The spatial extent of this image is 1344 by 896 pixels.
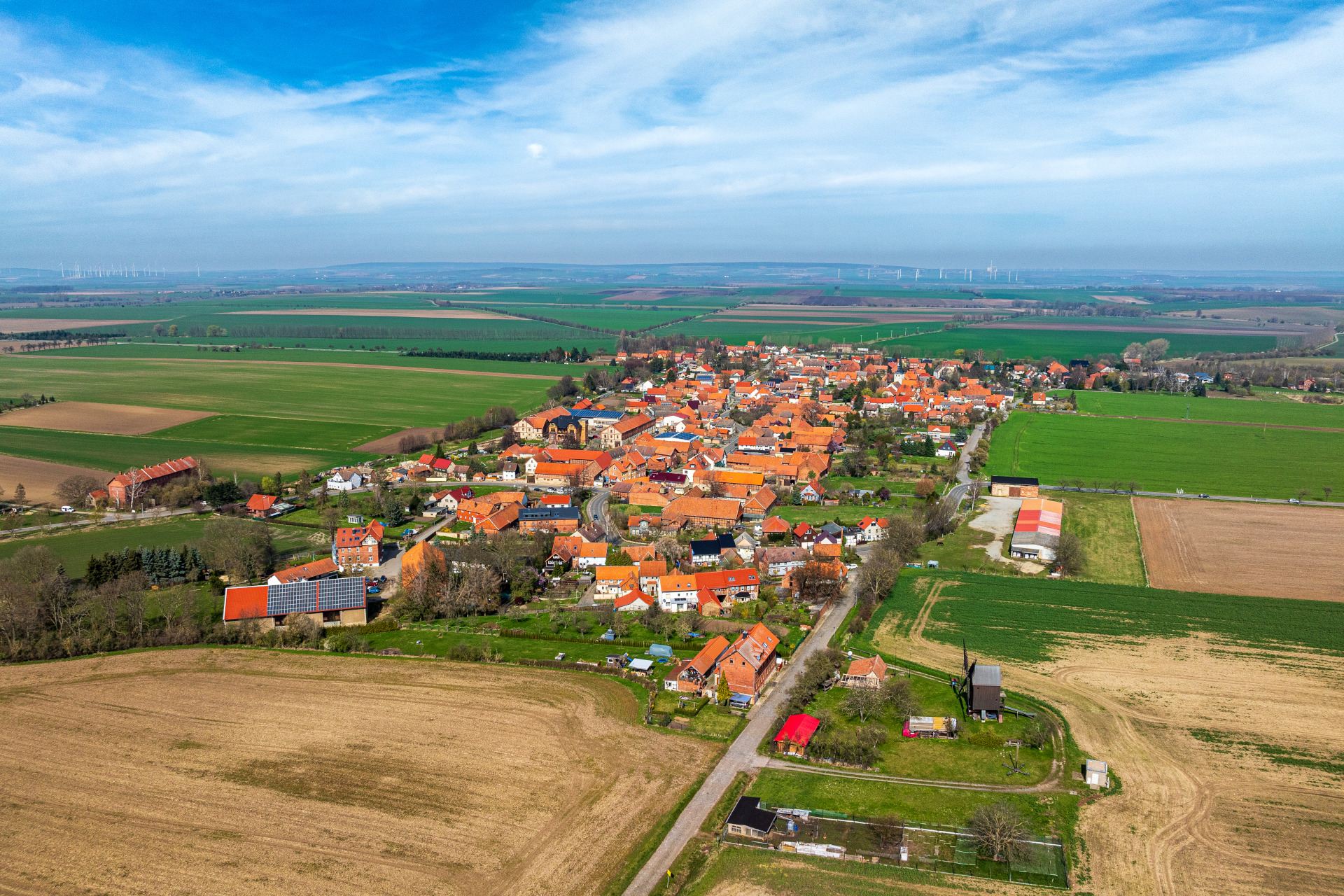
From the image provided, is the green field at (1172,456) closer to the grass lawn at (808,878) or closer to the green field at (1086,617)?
the green field at (1086,617)

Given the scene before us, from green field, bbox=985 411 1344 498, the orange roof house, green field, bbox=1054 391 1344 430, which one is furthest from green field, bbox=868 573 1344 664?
Answer: green field, bbox=1054 391 1344 430

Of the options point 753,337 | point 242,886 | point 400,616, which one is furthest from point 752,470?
point 753,337

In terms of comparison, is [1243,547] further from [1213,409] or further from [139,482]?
[139,482]

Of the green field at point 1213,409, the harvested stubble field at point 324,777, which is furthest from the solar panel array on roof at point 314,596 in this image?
the green field at point 1213,409

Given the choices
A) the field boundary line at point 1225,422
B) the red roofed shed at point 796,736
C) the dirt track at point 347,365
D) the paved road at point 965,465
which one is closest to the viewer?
the red roofed shed at point 796,736

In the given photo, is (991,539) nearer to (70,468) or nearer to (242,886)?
(242,886)

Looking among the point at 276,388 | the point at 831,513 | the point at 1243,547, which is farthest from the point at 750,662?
the point at 276,388

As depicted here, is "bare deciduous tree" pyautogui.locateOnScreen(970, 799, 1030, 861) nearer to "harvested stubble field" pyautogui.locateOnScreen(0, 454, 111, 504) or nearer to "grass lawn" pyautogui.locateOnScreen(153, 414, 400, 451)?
"harvested stubble field" pyautogui.locateOnScreen(0, 454, 111, 504)
